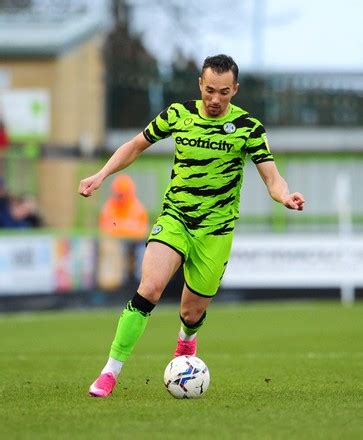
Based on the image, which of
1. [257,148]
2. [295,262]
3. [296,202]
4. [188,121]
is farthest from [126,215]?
[296,202]

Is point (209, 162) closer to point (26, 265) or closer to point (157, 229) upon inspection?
point (157, 229)

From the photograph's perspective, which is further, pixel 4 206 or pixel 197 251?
pixel 4 206

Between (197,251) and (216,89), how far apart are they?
1.19m

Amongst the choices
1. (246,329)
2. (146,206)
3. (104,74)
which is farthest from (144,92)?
(246,329)

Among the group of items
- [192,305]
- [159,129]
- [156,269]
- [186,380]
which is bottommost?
[186,380]

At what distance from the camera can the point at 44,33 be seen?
32594 millimetres

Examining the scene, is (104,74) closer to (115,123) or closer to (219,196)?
(115,123)

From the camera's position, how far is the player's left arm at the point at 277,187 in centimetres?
933

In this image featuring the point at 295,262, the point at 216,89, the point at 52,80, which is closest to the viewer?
the point at 216,89

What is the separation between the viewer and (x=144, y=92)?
1380 inches

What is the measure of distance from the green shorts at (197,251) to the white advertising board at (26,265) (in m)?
12.0

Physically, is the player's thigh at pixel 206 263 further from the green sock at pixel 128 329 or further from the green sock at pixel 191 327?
the green sock at pixel 128 329

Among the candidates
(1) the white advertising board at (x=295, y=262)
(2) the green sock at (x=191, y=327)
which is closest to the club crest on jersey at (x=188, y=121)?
(2) the green sock at (x=191, y=327)

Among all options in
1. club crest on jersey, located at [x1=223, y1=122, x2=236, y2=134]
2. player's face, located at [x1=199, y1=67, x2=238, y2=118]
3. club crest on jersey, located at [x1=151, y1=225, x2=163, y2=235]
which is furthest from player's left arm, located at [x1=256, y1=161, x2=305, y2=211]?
club crest on jersey, located at [x1=151, y1=225, x2=163, y2=235]
